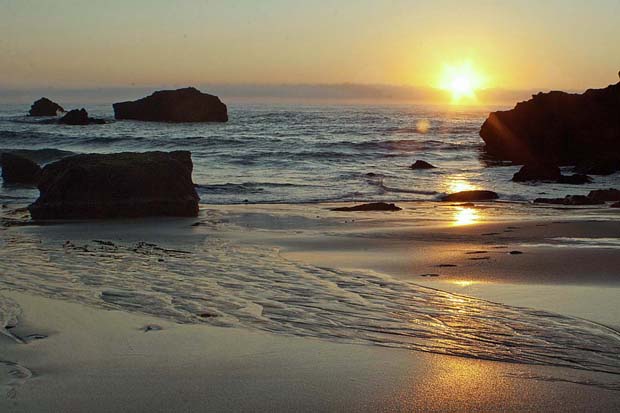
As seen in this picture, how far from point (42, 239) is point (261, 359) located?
589 cm

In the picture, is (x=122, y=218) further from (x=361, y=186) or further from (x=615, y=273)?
(x=361, y=186)

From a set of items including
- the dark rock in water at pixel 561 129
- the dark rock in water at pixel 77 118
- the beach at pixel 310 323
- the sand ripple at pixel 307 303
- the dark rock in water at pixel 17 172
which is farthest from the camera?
the dark rock in water at pixel 77 118

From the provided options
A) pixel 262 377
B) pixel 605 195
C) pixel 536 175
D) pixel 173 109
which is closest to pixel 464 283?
pixel 262 377

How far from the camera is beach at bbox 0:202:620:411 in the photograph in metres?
3.52

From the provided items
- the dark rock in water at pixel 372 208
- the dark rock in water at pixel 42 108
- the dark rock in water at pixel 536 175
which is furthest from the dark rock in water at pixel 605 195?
the dark rock in water at pixel 42 108

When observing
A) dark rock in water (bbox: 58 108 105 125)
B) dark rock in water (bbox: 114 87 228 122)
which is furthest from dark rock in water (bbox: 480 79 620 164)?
dark rock in water (bbox: 114 87 228 122)

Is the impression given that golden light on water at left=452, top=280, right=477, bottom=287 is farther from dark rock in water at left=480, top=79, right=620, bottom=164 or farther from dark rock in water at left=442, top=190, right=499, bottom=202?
A: dark rock in water at left=480, top=79, right=620, bottom=164

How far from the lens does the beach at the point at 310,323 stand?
352cm

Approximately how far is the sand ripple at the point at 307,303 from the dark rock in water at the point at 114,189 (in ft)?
12.2

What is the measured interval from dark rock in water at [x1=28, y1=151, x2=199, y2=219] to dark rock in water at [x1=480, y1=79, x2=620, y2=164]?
19.7 meters

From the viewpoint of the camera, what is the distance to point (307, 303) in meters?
5.50

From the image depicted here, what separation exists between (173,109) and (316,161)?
37571mm

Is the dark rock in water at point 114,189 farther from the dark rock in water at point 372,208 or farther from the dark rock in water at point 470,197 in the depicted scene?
the dark rock in water at point 470,197

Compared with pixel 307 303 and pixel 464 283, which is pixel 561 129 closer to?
pixel 464 283
